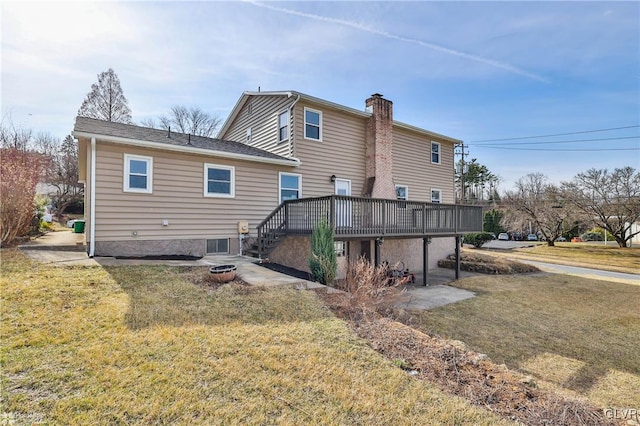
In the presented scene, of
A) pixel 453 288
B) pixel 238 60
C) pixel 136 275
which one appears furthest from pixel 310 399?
pixel 238 60

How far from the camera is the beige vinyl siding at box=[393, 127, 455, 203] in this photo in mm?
15859

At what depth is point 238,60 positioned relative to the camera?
37.7ft

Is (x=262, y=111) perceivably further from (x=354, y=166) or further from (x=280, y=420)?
(x=280, y=420)

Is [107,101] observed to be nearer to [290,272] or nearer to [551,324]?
[290,272]

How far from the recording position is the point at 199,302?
565 centimetres

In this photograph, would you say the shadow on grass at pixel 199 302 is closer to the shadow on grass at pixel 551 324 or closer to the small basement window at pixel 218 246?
the shadow on grass at pixel 551 324

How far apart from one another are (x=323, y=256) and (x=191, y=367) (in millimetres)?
5283

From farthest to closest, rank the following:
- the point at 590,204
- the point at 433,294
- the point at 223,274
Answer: the point at 590,204, the point at 433,294, the point at 223,274

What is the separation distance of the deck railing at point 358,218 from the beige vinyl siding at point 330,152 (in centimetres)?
247

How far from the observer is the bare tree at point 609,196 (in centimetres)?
2164

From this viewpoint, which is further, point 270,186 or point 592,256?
point 592,256

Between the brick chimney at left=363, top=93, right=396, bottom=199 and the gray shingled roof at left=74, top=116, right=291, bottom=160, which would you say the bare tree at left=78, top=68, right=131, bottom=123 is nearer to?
the gray shingled roof at left=74, top=116, right=291, bottom=160

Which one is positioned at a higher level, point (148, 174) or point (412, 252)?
point (148, 174)

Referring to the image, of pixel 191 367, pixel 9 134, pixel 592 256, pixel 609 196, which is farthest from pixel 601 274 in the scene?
pixel 9 134
